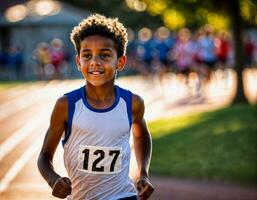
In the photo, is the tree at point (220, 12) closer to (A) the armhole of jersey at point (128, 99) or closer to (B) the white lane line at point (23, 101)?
(B) the white lane line at point (23, 101)

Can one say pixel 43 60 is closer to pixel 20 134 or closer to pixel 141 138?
pixel 20 134

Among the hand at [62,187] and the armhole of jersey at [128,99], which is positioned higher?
the armhole of jersey at [128,99]

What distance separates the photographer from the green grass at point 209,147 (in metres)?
10.4

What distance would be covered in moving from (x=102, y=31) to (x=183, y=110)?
1427cm

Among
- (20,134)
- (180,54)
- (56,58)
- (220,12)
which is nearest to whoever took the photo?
(20,134)

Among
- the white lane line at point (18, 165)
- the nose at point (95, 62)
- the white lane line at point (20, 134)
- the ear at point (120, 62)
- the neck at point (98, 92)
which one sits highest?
the nose at point (95, 62)

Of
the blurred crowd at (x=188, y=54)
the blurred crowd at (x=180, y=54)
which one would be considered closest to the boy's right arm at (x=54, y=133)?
the blurred crowd at (x=188, y=54)

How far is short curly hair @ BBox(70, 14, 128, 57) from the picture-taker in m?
4.34

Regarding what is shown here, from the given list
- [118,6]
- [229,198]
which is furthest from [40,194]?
[118,6]

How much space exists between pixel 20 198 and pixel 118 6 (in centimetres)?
4663

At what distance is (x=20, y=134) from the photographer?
50.2 feet

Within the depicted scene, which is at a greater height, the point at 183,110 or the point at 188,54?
the point at 188,54

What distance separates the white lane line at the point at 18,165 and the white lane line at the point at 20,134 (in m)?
0.33

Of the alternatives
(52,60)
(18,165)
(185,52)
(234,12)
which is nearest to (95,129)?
(18,165)
